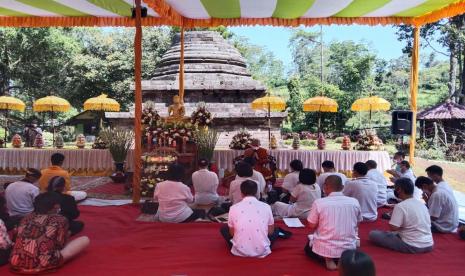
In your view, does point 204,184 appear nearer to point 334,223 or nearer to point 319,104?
point 334,223

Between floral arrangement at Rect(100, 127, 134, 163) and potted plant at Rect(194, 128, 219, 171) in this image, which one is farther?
floral arrangement at Rect(100, 127, 134, 163)

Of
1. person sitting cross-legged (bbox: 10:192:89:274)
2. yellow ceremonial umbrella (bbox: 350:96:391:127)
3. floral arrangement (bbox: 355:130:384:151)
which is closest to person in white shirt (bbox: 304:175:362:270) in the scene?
person sitting cross-legged (bbox: 10:192:89:274)

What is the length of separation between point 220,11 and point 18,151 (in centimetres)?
607

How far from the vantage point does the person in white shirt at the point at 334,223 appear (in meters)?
3.74

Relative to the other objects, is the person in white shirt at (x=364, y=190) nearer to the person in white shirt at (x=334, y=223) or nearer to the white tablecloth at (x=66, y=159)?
the person in white shirt at (x=334, y=223)

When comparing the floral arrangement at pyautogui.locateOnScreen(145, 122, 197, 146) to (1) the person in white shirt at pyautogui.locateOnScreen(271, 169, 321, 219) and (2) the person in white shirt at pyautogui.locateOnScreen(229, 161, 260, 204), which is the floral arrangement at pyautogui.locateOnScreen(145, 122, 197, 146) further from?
(1) the person in white shirt at pyautogui.locateOnScreen(271, 169, 321, 219)

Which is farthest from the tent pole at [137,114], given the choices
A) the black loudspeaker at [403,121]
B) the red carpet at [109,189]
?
the black loudspeaker at [403,121]

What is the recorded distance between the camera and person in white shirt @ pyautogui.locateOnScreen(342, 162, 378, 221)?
5.42 m

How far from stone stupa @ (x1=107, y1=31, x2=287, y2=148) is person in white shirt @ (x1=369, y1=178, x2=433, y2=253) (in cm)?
887

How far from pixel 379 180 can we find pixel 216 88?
27.5ft

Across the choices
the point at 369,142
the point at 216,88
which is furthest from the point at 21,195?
the point at 216,88

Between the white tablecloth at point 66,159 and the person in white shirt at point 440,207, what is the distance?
286 inches

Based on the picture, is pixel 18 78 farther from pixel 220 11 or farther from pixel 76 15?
pixel 220 11

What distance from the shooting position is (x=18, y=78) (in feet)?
82.6
